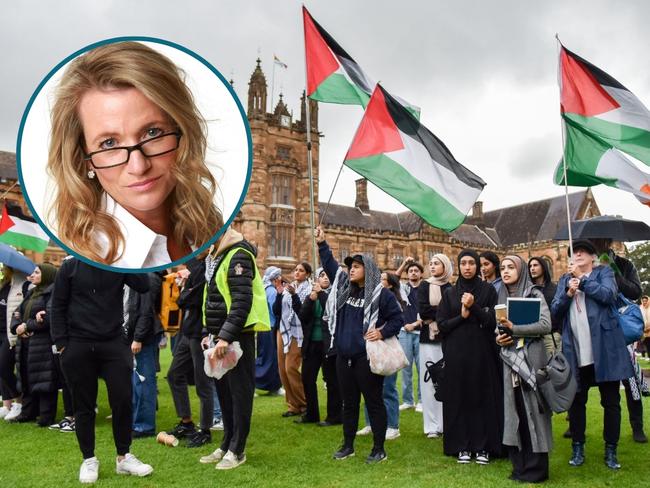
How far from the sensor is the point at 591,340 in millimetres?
5508

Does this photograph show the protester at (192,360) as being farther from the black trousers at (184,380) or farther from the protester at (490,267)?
the protester at (490,267)

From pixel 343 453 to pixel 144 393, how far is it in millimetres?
2600

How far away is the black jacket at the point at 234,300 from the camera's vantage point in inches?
194

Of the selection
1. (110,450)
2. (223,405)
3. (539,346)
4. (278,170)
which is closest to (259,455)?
(223,405)

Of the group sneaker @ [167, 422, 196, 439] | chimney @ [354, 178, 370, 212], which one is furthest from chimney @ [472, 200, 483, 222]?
sneaker @ [167, 422, 196, 439]

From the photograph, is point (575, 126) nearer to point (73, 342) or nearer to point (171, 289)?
point (171, 289)

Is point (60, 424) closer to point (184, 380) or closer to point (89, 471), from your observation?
point (184, 380)

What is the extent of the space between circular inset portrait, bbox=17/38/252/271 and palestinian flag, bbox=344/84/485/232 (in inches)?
153

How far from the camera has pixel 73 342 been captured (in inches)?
187

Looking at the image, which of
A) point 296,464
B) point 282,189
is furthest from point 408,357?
point 282,189

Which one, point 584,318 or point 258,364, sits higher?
point 584,318

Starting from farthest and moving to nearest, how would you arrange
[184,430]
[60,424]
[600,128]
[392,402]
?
[60,424], [392,402], [600,128], [184,430]

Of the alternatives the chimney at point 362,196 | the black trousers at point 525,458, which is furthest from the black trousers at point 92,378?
the chimney at point 362,196

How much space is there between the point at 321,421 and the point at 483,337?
3064mm
